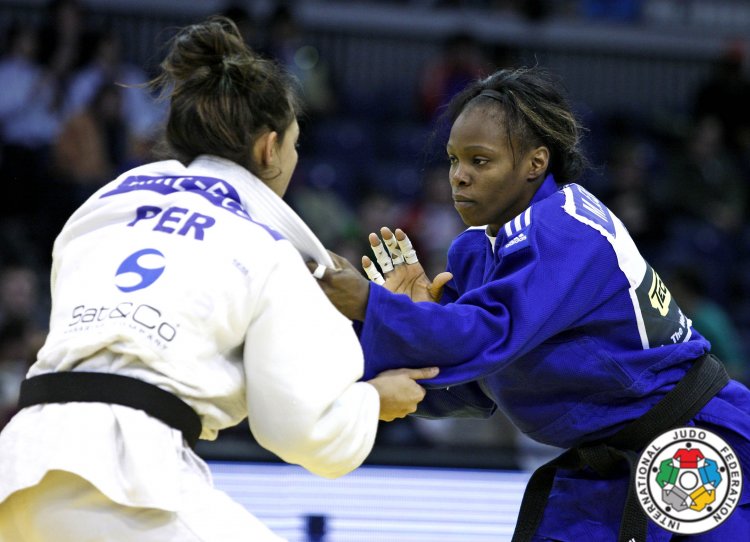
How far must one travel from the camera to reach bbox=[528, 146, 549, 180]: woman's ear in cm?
325

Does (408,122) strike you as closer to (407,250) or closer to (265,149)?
(407,250)

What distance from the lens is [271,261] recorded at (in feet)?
8.36

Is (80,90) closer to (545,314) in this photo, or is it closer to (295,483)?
(295,483)

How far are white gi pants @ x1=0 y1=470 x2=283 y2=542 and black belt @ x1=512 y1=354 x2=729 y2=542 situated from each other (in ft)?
3.32

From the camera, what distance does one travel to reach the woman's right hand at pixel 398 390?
2887mm

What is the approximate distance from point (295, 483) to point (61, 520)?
253 cm

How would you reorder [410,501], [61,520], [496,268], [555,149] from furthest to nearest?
1. [410,501]
2. [555,149]
3. [496,268]
4. [61,520]

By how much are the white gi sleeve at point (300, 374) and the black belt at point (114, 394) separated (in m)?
0.18

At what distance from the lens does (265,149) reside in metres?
2.86

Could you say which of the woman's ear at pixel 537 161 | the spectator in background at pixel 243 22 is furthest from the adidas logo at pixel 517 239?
the spectator in background at pixel 243 22

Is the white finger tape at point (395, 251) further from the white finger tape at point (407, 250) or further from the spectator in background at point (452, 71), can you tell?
the spectator in background at point (452, 71)

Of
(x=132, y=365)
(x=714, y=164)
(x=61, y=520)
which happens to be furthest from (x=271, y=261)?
(x=714, y=164)

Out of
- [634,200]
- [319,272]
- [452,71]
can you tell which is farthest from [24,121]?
[319,272]

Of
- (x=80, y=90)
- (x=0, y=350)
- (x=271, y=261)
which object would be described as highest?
(x=271, y=261)
